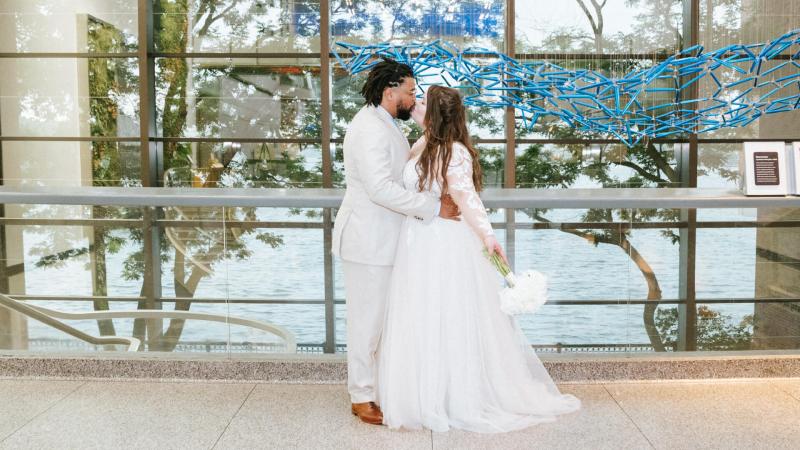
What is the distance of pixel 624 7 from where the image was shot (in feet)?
33.0

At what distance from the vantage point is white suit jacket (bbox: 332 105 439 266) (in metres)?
3.19

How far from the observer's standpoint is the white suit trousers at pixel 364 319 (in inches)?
133

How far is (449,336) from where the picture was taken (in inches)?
131

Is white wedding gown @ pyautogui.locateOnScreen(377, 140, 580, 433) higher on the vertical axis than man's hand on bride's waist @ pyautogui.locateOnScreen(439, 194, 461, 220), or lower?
lower

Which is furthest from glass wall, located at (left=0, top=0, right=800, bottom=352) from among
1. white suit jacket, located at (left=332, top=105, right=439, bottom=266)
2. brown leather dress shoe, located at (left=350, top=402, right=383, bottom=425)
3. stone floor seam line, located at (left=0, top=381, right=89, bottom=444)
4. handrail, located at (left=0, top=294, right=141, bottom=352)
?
brown leather dress shoe, located at (left=350, top=402, right=383, bottom=425)

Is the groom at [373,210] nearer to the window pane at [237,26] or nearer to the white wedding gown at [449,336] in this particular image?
the white wedding gown at [449,336]

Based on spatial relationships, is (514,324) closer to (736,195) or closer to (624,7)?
(736,195)

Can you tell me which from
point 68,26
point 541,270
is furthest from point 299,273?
point 68,26

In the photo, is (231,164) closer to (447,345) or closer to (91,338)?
(91,338)

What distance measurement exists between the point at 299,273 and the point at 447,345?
1.02 m

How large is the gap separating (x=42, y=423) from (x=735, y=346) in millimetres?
3308

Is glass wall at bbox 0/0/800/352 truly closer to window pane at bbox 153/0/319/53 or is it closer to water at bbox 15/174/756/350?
window pane at bbox 153/0/319/53

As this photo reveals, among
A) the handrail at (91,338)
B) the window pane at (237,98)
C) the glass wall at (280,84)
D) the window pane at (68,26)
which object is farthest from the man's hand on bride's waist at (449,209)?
the window pane at (68,26)

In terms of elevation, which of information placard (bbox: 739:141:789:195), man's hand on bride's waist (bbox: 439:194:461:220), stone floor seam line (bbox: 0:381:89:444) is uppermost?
information placard (bbox: 739:141:789:195)
